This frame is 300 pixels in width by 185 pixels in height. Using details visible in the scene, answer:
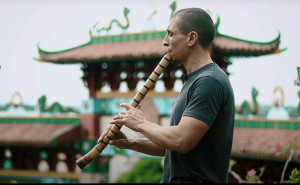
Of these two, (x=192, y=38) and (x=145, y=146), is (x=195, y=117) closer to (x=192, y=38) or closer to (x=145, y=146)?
(x=192, y=38)

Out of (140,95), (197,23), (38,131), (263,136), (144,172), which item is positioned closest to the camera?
(197,23)

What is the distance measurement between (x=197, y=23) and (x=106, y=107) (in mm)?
10021

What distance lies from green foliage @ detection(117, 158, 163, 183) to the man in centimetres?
862

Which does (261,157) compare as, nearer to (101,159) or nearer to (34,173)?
(101,159)

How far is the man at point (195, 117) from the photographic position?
1.75 metres

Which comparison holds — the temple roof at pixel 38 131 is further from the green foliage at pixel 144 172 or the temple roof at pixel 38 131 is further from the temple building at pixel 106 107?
the green foliage at pixel 144 172

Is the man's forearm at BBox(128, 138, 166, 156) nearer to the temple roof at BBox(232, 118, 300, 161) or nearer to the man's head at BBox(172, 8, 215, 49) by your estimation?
the man's head at BBox(172, 8, 215, 49)

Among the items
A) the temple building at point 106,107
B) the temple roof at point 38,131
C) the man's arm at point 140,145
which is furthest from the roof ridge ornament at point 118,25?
the man's arm at point 140,145

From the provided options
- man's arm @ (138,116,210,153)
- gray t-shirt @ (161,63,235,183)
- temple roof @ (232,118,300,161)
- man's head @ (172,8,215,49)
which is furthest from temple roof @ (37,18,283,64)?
man's arm @ (138,116,210,153)

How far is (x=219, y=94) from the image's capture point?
180 centimetres

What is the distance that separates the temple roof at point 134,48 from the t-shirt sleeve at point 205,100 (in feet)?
25.6

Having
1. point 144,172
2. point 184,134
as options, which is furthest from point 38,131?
point 184,134

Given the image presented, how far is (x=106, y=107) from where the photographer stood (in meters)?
11.8

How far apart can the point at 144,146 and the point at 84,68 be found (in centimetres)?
1006
